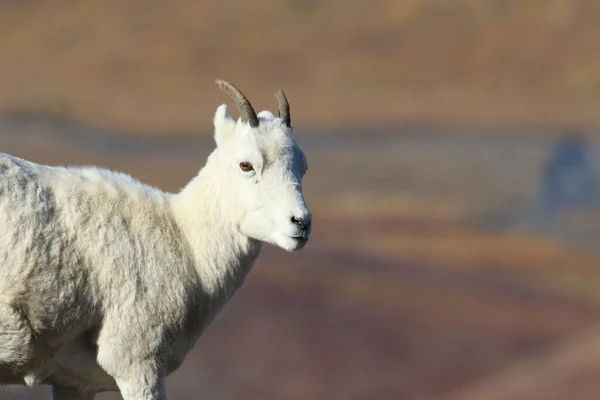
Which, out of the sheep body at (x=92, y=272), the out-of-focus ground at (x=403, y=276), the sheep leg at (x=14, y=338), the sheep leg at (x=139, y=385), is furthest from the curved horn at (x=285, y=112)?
the out-of-focus ground at (x=403, y=276)

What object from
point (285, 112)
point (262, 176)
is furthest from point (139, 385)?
point (285, 112)

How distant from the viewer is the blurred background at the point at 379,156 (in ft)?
157

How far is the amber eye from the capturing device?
27.4ft

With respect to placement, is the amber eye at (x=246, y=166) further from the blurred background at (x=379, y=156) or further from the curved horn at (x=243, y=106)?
the blurred background at (x=379, y=156)

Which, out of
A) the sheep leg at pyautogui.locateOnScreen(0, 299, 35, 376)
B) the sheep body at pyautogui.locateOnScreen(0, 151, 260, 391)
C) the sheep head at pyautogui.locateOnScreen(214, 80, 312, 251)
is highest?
the sheep head at pyautogui.locateOnScreen(214, 80, 312, 251)

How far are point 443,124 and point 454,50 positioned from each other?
9.34m

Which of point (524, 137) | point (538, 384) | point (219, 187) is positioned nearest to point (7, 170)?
point (219, 187)

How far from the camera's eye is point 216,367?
150 feet

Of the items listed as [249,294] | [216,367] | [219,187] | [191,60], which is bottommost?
[219,187]

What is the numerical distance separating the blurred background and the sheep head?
2515 centimetres

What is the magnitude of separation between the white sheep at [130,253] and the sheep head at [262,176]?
1 cm

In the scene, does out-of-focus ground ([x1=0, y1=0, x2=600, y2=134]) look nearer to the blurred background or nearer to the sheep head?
the blurred background

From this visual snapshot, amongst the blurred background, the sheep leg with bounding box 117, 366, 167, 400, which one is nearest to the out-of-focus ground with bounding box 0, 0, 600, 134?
the blurred background

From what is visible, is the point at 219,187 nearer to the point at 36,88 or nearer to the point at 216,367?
the point at 216,367
